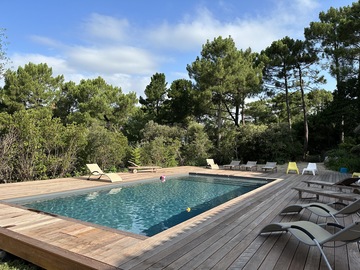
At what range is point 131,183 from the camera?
9.41 meters

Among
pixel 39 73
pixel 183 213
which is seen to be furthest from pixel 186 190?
pixel 39 73

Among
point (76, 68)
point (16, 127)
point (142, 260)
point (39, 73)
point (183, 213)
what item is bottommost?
point (183, 213)

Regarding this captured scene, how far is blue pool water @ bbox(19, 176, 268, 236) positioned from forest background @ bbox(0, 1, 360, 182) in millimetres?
3774

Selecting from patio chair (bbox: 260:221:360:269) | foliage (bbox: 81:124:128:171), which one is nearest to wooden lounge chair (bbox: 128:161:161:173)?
foliage (bbox: 81:124:128:171)

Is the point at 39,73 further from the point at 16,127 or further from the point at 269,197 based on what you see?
the point at 269,197

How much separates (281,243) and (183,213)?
334 cm

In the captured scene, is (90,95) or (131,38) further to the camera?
(90,95)

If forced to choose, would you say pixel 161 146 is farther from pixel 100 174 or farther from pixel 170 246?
pixel 170 246

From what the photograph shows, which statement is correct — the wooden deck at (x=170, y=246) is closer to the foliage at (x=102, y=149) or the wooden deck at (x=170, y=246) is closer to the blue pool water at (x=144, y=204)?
the blue pool water at (x=144, y=204)

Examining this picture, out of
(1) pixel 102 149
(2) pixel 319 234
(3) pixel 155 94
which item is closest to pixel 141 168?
(1) pixel 102 149

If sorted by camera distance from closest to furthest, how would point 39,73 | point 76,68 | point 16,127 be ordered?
point 16,127 → point 39,73 → point 76,68

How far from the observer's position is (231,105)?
69.2 ft

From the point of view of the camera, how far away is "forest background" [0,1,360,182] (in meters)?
14.8

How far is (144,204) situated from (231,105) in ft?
50.4
